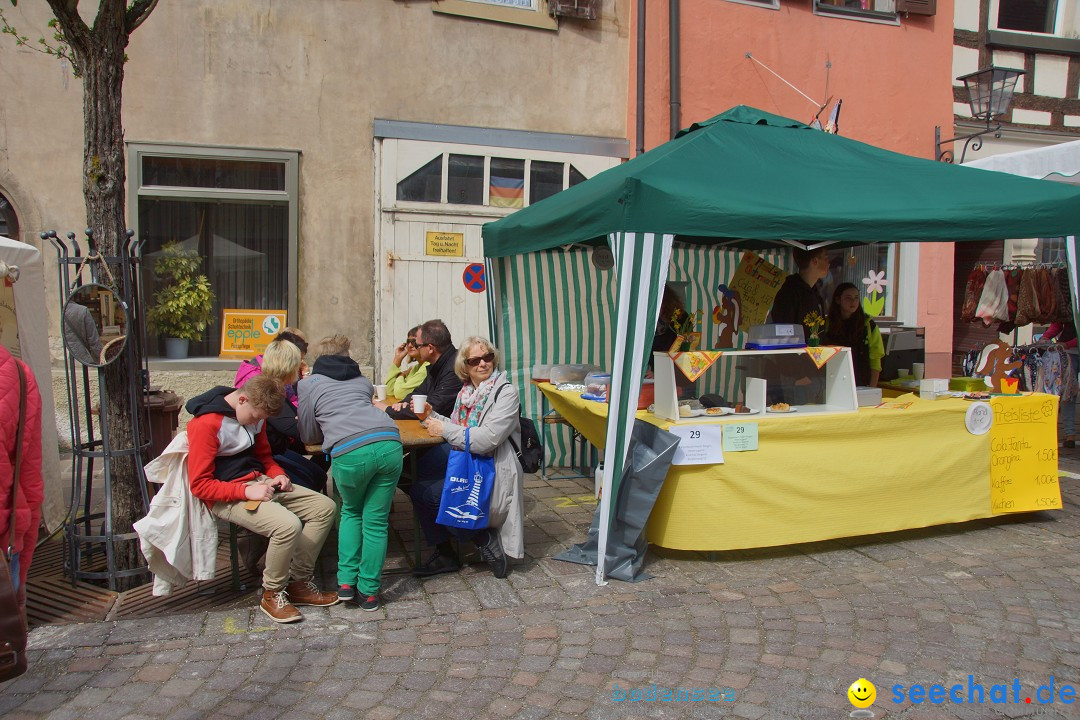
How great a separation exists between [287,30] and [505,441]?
17.8ft

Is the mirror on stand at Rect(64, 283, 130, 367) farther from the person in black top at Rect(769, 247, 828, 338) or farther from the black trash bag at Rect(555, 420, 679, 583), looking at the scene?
the person in black top at Rect(769, 247, 828, 338)

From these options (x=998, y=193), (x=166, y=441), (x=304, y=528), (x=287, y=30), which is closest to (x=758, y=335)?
(x=998, y=193)

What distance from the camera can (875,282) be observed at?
9.66 metres

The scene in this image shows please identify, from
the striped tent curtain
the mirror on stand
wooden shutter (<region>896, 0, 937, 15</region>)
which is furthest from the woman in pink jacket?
wooden shutter (<region>896, 0, 937, 15</region>)

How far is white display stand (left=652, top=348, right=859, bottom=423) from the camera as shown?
15.3 feet

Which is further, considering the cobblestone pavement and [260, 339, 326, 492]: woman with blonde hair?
[260, 339, 326, 492]: woman with blonde hair

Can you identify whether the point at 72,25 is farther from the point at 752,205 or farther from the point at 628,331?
the point at 752,205

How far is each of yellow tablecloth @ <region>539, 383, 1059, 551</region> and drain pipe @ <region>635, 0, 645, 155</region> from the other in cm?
442

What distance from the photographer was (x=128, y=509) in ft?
14.2

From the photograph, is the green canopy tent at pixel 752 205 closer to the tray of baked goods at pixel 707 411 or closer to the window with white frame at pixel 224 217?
the tray of baked goods at pixel 707 411

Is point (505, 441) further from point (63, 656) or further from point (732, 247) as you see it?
point (732, 247)

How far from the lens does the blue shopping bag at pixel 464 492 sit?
13.7 feet

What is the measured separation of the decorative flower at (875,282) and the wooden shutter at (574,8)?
4324mm

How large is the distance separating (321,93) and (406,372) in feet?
10.9
